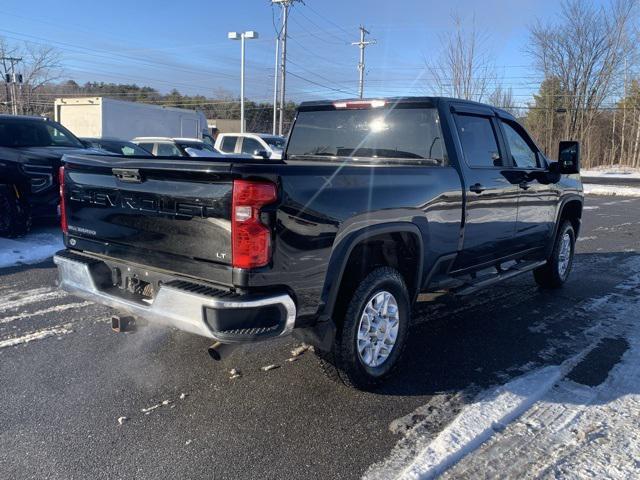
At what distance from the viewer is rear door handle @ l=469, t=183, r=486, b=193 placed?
4410mm

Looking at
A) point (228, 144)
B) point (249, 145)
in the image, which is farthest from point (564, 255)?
point (228, 144)

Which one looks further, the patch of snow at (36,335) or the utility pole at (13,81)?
the utility pole at (13,81)

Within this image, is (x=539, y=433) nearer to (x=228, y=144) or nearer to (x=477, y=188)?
(x=477, y=188)

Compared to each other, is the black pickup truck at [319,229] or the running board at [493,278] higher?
the black pickup truck at [319,229]

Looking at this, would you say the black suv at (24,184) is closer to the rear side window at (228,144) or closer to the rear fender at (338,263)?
the rear fender at (338,263)

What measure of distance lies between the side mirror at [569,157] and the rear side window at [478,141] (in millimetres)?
1129

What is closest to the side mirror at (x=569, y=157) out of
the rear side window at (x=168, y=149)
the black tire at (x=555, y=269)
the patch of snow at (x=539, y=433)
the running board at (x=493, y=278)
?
the black tire at (x=555, y=269)

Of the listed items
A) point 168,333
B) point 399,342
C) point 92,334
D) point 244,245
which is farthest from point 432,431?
point 92,334

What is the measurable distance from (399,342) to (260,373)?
1012mm

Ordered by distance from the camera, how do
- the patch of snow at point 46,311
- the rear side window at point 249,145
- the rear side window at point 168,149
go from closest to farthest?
the patch of snow at point 46,311 → the rear side window at point 168,149 → the rear side window at point 249,145

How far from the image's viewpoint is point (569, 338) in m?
4.73

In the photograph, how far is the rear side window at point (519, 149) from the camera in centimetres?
532

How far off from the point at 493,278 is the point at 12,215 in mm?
6718

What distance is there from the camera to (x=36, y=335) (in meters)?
4.41
